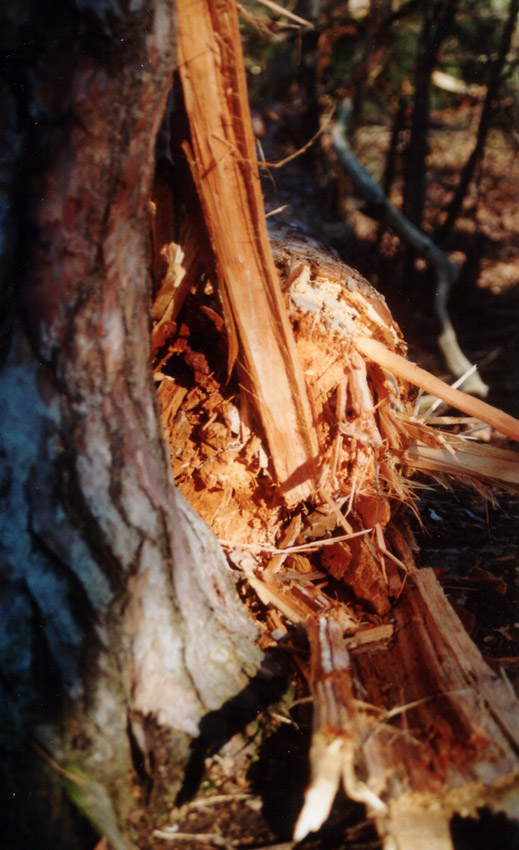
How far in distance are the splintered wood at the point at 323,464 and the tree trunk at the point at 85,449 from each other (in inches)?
13.3

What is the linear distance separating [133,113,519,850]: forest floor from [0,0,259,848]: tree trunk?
131 millimetres

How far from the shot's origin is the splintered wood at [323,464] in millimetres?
1283

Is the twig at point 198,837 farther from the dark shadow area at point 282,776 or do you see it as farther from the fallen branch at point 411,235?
the fallen branch at point 411,235

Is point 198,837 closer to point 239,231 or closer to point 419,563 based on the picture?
point 419,563

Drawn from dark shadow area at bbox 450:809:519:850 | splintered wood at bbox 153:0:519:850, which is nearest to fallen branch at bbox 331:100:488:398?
splintered wood at bbox 153:0:519:850

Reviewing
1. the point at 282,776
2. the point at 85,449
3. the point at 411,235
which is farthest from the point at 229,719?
the point at 411,235

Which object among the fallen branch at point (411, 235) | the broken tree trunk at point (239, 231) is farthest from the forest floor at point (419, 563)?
the broken tree trunk at point (239, 231)

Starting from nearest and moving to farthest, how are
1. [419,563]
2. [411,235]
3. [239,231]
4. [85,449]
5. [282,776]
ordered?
[85,449] < [282,776] < [239,231] < [419,563] < [411,235]

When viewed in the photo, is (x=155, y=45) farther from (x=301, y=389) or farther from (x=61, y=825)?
(x=61, y=825)

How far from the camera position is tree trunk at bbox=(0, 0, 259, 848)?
1110mm

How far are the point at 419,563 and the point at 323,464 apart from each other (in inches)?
25.9

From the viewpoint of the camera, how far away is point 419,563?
7.35 feet

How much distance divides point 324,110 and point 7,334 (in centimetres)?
526

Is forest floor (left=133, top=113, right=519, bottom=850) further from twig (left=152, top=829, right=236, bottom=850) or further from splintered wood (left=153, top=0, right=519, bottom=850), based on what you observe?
splintered wood (left=153, top=0, right=519, bottom=850)
